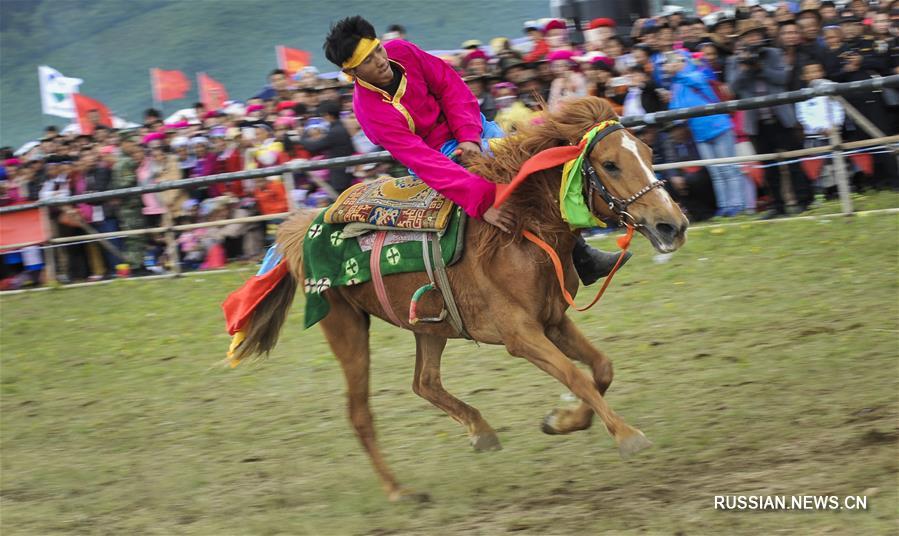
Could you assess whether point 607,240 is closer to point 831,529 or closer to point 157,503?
point 157,503

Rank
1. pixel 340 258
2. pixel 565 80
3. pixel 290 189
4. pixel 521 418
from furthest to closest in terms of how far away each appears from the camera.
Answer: pixel 290 189 < pixel 565 80 < pixel 521 418 < pixel 340 258

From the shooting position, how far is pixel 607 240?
34.1 ft

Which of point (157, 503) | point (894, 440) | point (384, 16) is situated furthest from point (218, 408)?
point (384, 16)

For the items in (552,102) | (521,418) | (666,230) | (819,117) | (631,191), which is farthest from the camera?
(819,117)

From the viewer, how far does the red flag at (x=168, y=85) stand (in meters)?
18.5

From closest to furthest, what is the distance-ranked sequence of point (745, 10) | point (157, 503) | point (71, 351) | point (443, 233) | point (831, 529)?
1. point (831, 529)
2. point (443, 233)
3. point (157, 503)
4. point (71, 351)
5. point (745, 10)

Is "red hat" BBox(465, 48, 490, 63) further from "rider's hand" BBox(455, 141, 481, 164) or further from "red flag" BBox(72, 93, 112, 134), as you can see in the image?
"red flag" BBox(72, 93, 112, 134)

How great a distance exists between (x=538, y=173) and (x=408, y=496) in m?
1.89

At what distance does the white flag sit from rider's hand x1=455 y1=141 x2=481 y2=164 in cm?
1331

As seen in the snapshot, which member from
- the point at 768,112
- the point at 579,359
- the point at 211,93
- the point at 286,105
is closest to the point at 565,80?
the point at 768,112

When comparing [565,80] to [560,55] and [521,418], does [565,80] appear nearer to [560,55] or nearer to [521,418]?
[560,55]

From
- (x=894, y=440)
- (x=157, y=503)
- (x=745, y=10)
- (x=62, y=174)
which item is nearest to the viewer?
(x=894, y=440)

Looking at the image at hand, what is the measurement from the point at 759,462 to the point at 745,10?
23.9 ft

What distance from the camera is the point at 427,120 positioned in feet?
20.3
